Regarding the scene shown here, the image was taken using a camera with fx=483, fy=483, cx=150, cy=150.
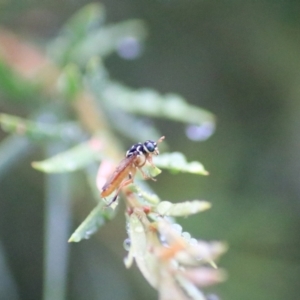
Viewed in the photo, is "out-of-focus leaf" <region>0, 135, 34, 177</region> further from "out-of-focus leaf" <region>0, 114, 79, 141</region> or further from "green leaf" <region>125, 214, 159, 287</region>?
"green leaf" <region>125, 214, 159, 287</region>

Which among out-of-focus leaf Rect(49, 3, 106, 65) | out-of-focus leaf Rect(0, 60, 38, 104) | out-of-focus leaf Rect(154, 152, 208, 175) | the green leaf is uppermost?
out-of-focus leaf Rect(49, 3, 106, 65)

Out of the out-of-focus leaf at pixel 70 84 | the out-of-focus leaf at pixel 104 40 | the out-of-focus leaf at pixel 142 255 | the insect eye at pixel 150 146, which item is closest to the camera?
the out-of-focus leaf at pixel 142 255

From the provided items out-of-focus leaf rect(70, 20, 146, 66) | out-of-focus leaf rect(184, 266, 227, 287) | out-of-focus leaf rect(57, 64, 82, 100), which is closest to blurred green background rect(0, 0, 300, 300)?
out-of-focus leaf rect(70, 20, 146, 66)

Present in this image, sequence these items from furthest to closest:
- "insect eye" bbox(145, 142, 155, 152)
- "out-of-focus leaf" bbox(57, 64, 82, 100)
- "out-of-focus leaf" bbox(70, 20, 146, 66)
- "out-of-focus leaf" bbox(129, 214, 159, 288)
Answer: "out-of-focus leaf" bbox(70, 20, 146, 66)
"out-of-focus leaf" bbox(57, 64, 82, 100)
"insect eye" bbox(145, 142, 155, 152)
"out-of-focus leaf" bbox(129, 214, 159, 288)

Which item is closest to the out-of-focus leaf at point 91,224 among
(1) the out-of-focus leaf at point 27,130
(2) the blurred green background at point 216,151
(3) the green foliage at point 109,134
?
(3) the green foliage at point 109,134

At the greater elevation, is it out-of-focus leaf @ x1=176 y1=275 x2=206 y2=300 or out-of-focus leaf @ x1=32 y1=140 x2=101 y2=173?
out-of-focus leaf @ x1=32 y1=140 x2=101 y2=173

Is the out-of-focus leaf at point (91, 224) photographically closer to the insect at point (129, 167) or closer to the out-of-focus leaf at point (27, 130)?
the insect at point (129, 167)

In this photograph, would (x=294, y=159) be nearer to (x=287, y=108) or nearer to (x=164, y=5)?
A: (x=287, y=108)
